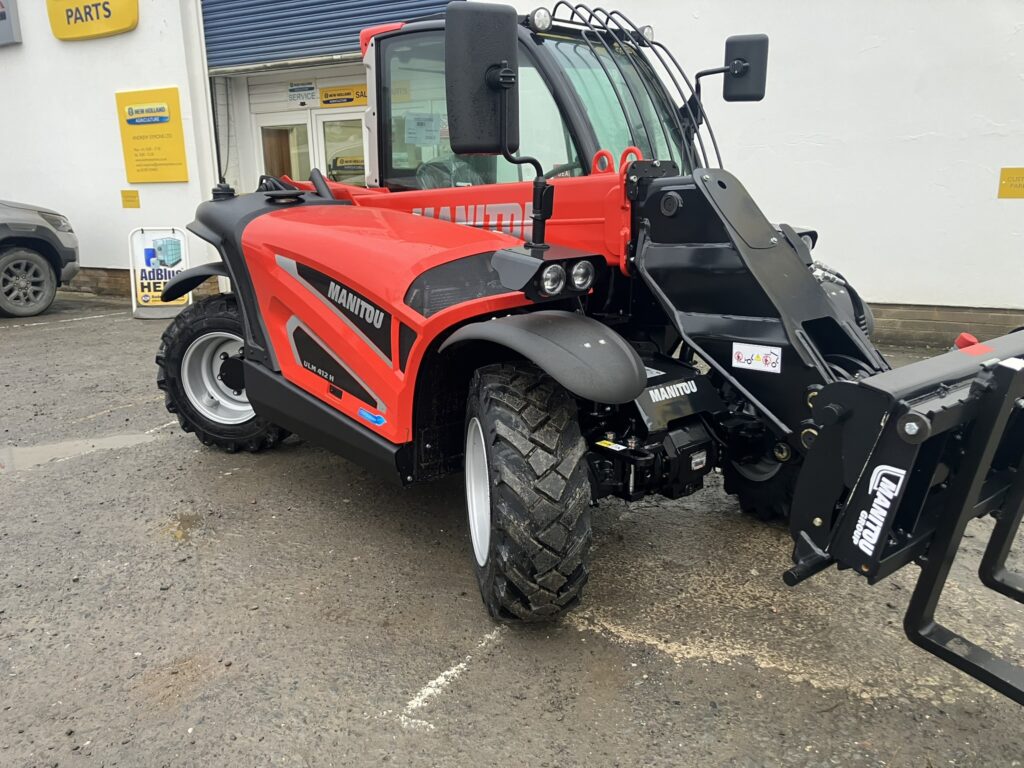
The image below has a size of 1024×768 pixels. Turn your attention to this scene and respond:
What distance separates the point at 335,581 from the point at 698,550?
5.49ft

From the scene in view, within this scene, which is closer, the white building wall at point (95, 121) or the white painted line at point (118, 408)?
the white painted line at point (118, 408)

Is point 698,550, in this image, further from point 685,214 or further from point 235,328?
point 235,328

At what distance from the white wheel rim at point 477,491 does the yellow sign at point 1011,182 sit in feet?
20.4

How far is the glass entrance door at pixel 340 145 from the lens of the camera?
10469 mm

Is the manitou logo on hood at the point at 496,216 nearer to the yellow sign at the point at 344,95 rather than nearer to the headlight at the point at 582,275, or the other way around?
the headlight at the point at 582,275

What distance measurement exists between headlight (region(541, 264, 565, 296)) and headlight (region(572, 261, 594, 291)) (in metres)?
0.07

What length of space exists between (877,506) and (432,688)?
5.13ft

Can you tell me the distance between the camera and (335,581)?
344 centimetres

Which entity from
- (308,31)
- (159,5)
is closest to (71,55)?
(159,5)

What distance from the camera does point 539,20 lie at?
3.43 m

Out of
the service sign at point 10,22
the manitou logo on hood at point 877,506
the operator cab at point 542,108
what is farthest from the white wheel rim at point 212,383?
the service sign at point 10,22

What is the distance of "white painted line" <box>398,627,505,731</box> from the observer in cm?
255

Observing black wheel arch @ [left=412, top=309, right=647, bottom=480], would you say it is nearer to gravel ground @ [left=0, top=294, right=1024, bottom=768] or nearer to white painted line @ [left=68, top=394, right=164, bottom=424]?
gravel ground @ [left=0, top=294, right=1024, bottom=768]

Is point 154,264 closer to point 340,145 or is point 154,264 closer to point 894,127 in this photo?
point 340,145
